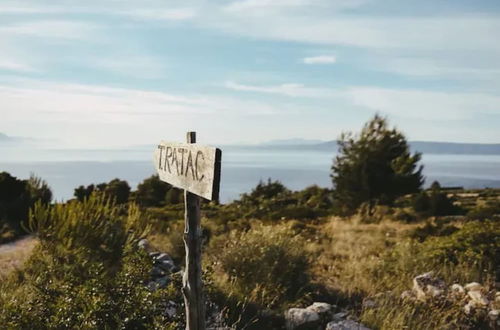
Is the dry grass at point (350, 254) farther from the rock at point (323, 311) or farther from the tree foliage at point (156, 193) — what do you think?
the tree foliage at point (156, 193)

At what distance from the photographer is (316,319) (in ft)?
20.0

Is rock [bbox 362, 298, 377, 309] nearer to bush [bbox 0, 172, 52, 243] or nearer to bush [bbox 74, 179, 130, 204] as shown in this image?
bush [bbox 0, 172, 52, 243]

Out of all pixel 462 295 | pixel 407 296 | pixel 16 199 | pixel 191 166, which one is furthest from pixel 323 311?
pixel 16 199

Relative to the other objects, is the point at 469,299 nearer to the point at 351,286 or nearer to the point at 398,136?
the point at 351,286

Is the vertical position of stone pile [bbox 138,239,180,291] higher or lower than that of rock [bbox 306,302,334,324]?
higher

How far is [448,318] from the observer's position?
668cm

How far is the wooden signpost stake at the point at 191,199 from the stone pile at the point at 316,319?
2.37m

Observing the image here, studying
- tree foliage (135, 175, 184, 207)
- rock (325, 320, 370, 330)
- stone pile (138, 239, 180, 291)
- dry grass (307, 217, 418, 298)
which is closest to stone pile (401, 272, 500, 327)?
dry grass (307, 217, 418, 298)

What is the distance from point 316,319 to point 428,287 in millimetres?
2023

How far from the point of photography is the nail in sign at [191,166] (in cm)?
319

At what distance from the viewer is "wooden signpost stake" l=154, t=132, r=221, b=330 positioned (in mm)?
3455

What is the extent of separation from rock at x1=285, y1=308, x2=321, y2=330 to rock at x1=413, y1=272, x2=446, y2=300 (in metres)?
1.67

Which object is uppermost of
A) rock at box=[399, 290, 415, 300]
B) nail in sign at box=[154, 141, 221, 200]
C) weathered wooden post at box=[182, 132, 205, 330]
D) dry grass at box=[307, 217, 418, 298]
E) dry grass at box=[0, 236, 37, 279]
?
nail in sign at box=[154, 141, 221, 200]

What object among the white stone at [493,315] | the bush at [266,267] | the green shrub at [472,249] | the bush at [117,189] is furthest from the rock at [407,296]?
the bush at [117,189]
